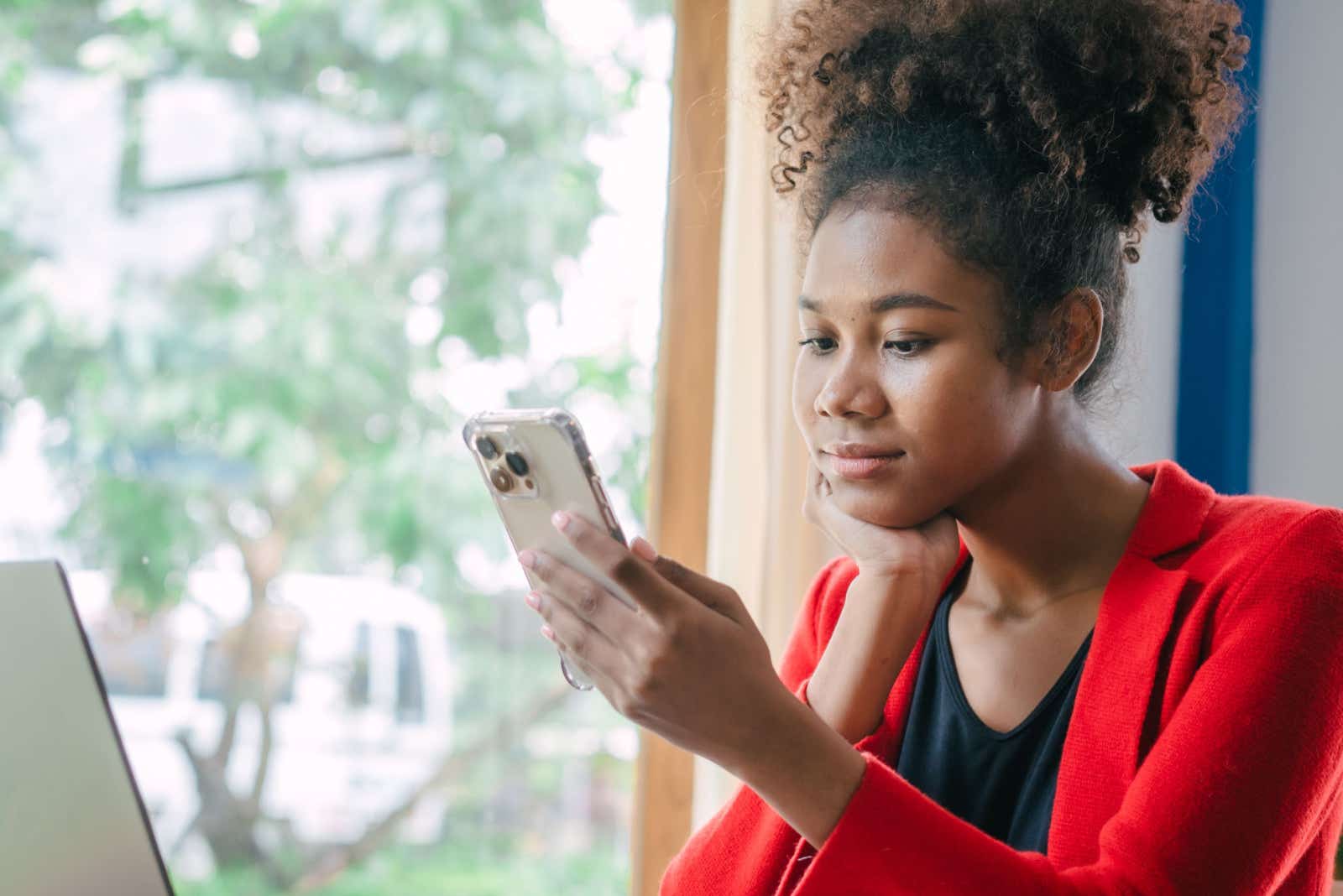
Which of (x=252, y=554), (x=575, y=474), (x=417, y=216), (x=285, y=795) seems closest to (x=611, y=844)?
(x=285, y=795)

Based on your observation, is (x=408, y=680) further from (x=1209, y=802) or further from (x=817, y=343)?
(x=1209, y=802)

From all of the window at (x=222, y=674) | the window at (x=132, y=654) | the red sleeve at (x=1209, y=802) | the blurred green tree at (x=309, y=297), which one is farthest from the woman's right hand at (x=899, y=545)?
the window at (x=132, y=654)

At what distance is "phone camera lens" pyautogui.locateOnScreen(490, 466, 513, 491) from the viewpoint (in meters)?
0.86

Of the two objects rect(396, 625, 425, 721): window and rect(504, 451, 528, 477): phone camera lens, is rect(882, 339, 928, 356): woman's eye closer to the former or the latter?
rect(504, 451, 528, 477): phone camera lens

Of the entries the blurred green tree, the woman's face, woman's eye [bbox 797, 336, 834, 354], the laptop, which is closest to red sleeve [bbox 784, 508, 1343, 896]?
the woman's face

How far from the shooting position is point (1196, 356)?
6.12ft

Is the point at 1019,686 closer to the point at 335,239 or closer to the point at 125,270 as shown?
the point at 335,239

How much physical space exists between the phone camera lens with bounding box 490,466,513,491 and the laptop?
0.29m

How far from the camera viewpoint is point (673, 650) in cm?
76

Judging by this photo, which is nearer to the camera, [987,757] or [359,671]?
[987,757]

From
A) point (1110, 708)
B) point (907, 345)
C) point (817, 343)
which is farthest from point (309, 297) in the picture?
point (1110, 708)

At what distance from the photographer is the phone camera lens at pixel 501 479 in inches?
33.7

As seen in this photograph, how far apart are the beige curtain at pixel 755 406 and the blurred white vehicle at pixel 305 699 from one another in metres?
0.99

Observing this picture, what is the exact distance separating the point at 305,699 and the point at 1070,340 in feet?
6.33
